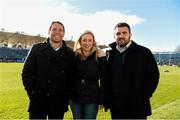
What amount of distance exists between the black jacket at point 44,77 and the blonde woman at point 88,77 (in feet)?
0.92

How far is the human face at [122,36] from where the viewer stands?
18.9 ft

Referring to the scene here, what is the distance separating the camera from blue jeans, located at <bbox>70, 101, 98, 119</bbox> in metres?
5.94

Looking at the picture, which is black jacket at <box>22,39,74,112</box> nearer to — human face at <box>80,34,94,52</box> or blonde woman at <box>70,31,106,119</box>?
blonde woman at <box>70,31,106,119</box>

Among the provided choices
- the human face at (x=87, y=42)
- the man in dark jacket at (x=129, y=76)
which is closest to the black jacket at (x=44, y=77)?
the human face at (x=87, y=42)

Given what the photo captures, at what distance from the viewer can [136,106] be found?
5723mm

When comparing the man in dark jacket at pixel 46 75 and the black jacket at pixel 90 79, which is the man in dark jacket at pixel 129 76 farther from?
the man in dark jacket at pixel 46 75

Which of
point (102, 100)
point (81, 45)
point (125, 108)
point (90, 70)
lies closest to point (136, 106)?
point (125, 108)

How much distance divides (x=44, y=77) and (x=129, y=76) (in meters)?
1.36

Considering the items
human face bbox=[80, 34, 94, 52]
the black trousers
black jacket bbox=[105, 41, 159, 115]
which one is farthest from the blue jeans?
human face bbox=[80, 34, 94, 52]

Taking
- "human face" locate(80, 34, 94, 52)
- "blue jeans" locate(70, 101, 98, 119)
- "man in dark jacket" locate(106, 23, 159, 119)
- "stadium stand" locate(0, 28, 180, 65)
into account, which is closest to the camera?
"man in dark jacket" locate(106, 23, 159, 119)

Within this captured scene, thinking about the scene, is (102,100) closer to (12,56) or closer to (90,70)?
(90,70)

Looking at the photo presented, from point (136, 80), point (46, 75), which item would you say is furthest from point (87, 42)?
point (136, 80)

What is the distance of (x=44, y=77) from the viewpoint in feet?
18.8

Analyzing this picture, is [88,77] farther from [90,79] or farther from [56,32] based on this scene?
[56,32]
